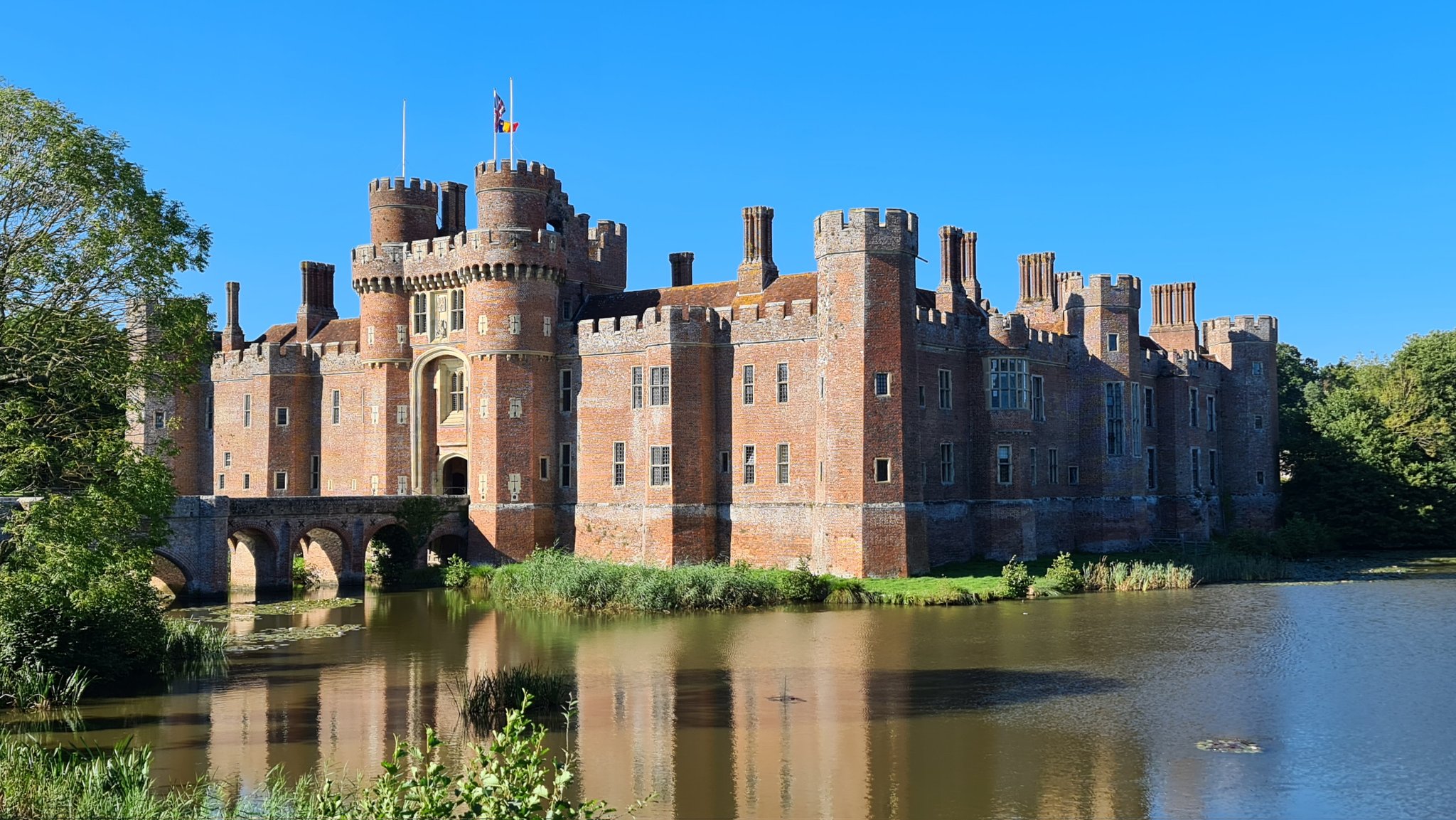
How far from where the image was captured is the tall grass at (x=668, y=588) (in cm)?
3619

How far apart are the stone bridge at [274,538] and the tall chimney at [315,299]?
11.5 metres

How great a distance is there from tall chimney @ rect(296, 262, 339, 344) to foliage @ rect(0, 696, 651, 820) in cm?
3840

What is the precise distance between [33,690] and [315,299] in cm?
3612

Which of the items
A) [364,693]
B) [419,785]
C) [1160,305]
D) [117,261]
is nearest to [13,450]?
[117,261]

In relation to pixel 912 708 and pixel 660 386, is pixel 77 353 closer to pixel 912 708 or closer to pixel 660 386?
pixel 912 708

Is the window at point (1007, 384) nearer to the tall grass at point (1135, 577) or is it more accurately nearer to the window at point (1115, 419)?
the tall grass at point (1135, 577)

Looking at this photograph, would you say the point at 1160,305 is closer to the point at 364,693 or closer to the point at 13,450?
the point at 364,693

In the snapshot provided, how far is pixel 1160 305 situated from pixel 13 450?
4841cm

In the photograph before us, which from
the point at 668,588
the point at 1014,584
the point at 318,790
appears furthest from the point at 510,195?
the point at 318,790

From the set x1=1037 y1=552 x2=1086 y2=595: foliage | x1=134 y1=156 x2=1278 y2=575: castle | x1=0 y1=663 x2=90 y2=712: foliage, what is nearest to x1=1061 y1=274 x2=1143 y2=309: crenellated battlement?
x1=134 y1=156 x2=1278 y2=575: castle

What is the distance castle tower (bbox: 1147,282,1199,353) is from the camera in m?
56.2

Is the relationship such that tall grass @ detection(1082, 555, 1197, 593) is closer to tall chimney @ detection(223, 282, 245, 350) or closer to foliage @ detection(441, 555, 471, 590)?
foliage @ detection(441, 555, 471, 590)

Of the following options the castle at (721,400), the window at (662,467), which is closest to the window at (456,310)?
the castle at (721,400)

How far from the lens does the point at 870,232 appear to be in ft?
129
